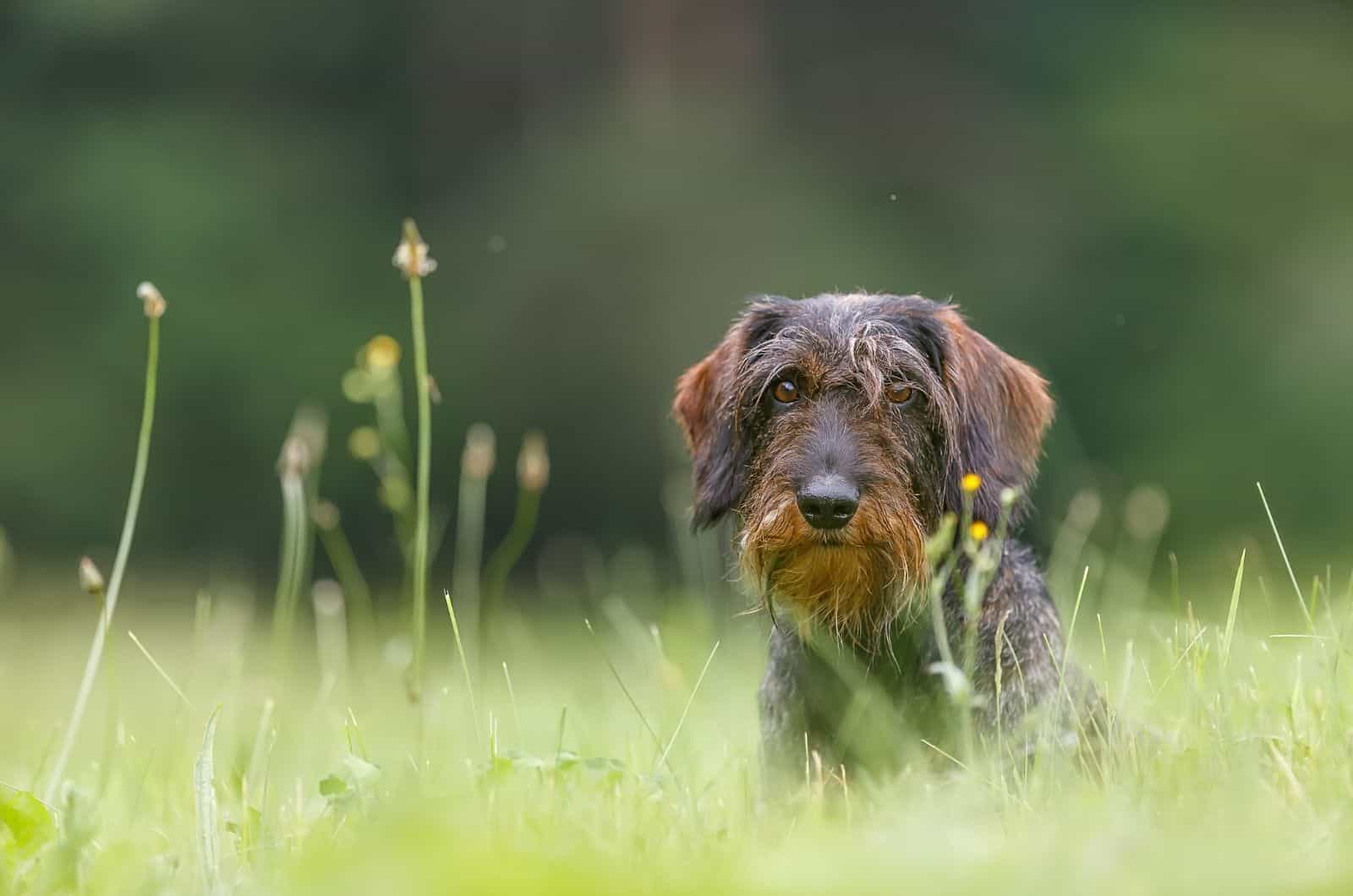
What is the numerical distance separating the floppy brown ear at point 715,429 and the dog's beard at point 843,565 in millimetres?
316

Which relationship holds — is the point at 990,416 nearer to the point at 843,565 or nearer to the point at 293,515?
the point at 843,565

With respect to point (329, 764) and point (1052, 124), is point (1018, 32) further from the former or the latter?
point (329, 764)

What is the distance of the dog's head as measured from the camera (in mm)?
3746

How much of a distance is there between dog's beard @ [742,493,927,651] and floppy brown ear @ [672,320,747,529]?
32 centimetres

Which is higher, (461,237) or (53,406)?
(461,237)

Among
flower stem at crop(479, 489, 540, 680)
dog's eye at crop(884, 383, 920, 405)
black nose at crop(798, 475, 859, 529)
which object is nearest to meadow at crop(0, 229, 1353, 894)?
black nose at crop(798, 475, 859, 529)

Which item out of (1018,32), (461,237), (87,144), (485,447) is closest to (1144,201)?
→ (1018,32)

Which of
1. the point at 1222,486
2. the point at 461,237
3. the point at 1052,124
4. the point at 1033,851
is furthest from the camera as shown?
the point at 461,237

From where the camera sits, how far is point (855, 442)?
12.5 feet

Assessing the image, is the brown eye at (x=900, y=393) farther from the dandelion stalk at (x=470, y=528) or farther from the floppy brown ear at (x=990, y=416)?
the dandelion stalk at (x=470, y=528)

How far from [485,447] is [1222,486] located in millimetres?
10331

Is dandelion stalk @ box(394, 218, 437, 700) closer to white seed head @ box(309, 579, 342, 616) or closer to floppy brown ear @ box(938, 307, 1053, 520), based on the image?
white seed head @ box(309, 579, 342, 616)

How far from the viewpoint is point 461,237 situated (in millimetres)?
15547

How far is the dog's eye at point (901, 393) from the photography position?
3.96 metres
